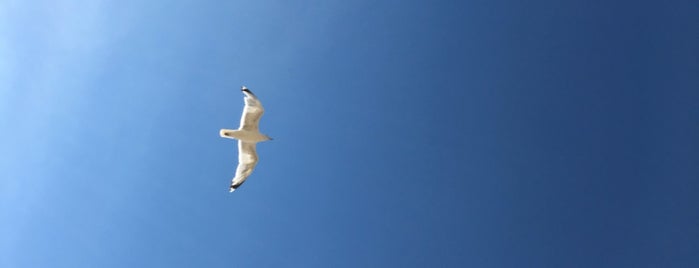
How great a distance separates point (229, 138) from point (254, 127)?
110 cm

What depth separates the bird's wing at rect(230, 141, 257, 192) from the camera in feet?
70.0

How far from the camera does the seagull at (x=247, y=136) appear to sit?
2028 centimetres

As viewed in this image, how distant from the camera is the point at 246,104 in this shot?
66.6 ft

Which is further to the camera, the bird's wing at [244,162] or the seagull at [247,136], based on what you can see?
the bird's wing at [244,162]

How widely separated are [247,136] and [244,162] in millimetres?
1125

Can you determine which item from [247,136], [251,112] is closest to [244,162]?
[247,136]

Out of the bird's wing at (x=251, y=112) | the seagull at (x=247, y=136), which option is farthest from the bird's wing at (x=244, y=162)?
the bird's wing at (x=251, y=112)

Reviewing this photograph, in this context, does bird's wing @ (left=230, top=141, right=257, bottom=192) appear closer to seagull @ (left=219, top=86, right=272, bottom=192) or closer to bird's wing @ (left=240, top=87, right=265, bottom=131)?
seagull @ (left=219, top=86, right=272, bottom=192)

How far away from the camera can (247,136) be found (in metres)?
20.8

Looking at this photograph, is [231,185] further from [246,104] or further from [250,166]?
[246,104]

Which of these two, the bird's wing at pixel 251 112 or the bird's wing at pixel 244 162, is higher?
the bird's wing at pixel 251 112

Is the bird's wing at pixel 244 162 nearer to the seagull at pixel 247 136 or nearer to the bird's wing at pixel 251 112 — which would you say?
the seagull at pixel 247 136

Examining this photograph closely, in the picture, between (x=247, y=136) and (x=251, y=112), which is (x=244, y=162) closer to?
(x=247, y=136)

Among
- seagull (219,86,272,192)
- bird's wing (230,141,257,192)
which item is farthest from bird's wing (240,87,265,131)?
bird's wing (230,141,257,192)
